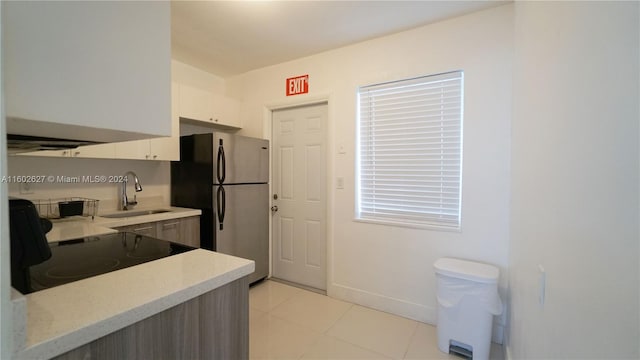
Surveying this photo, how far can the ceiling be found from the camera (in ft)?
6.63

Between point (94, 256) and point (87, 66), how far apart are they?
90 cm

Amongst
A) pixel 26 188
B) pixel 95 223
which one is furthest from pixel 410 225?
pixel 26 188

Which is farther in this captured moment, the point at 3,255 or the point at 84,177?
the point at 84,177

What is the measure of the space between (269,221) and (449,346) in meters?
2.16

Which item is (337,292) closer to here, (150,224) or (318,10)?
(150,224)

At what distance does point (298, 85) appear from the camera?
2.96 metres

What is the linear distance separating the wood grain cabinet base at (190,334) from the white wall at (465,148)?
176 cm

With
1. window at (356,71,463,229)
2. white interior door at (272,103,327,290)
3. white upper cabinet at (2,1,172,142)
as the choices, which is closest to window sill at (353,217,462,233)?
window at (356,71,463,229)

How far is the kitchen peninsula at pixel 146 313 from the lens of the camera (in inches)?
22.5

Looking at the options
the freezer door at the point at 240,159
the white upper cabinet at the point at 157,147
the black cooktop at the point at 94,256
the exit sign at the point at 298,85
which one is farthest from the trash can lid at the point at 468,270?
the white upper cabinet at the point at 157,147

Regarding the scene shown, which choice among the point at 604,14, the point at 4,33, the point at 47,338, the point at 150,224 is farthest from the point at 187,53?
the point at 604,14

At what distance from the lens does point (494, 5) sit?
2002 millimetres

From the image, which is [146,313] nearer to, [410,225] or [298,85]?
[410,225]

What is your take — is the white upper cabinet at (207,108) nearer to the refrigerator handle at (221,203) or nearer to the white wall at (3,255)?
the refrigerator handle at (221,203)
